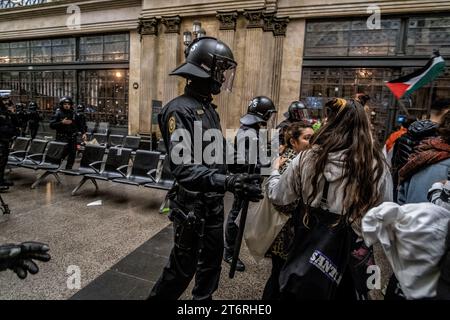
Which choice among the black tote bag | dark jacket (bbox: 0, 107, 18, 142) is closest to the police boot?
the black tote bag

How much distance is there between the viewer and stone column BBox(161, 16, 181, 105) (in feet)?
34.3

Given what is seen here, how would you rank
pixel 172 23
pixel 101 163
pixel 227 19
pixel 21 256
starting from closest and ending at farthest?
pixel 21 256
pixel 101 163
pixel 227 19
pixel 172 23

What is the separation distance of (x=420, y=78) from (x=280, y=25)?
5.98 m

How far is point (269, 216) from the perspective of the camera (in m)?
2.11

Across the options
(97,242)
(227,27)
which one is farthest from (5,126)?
(227,27)

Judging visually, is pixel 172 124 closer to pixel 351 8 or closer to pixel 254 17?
pixel 254 17

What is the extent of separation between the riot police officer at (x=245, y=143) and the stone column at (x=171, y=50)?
Result: 726 cm

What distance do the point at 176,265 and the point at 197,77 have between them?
1.41 meters

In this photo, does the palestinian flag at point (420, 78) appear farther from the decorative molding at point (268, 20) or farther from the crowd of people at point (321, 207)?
the decorative molding at point (268, 20)

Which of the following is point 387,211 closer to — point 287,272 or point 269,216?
point 287,272

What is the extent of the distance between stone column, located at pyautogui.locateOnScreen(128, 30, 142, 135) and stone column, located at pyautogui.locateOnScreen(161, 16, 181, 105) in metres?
1.46

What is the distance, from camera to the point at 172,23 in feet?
34.3

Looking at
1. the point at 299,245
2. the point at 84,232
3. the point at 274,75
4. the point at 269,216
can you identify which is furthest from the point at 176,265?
the point at 274,75

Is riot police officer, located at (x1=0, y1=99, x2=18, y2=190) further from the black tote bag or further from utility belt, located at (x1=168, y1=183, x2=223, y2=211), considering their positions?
the black tote bag
